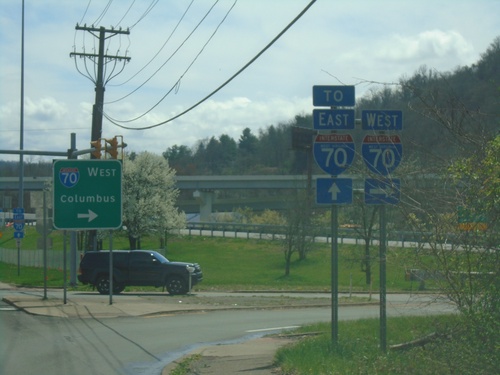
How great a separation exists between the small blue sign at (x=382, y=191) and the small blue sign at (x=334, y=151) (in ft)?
3.57

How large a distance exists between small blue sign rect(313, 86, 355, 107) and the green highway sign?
33.4 feet

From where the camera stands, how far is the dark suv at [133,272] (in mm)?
30078

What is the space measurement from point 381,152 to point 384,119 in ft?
1.79

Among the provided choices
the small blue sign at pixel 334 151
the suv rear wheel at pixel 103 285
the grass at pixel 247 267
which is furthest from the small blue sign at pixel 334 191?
the grass at pixel 247 267

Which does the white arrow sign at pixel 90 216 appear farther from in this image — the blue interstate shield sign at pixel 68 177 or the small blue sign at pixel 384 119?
the small blue sign at pixel 384 119

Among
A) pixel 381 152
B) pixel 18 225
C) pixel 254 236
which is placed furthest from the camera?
pixel 254 236

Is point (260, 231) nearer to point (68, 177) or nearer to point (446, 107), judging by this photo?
point (68, 177)

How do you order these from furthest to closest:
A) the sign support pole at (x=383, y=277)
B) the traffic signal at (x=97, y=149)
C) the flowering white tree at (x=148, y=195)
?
the flowering white tree at (x=148, y=195) < the traffic signal at (x=97, y=149) < the sign support pole at (x=383, y=277)

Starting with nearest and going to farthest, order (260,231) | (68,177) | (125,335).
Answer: (125,335), (68,177), (260,231)

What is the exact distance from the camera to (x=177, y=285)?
29984 mm

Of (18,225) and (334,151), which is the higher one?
(334,151)

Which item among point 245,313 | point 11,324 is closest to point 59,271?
point 245,313

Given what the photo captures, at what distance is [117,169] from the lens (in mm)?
20625

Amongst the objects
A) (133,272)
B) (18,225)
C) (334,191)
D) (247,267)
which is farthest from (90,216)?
(247,267)
